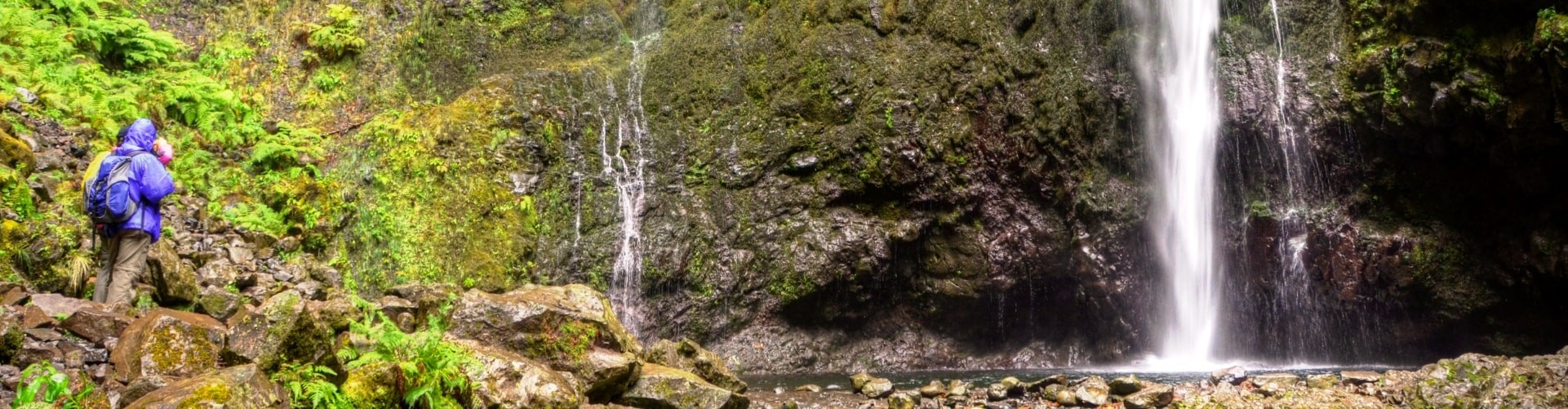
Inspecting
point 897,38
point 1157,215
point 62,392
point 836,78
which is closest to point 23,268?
point 62,392

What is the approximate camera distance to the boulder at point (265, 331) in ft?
16.5

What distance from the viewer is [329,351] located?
524cm

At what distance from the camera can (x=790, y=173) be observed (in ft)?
40.8

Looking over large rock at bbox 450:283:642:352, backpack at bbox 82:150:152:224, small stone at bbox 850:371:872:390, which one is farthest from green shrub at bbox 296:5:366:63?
small stone at bbox 850:371:872:390

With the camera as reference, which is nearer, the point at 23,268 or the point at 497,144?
the point at 23,268

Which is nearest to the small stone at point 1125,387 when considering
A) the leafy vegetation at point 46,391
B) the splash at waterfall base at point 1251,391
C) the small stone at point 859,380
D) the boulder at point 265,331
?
the splash at waterfall base at point 1251,391

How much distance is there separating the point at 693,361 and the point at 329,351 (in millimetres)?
3929

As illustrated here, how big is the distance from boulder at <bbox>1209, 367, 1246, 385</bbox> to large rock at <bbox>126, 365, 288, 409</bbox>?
8.15 meters

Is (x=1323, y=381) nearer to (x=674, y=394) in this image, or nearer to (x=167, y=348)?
(x=674, y=394)

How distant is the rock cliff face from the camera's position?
11.5 m

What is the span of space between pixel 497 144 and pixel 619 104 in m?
2.03

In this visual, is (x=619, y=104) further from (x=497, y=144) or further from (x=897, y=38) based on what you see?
(x=897, y=38)

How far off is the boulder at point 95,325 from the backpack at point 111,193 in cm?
148

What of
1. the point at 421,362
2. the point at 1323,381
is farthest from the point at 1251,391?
the point at 421,362
